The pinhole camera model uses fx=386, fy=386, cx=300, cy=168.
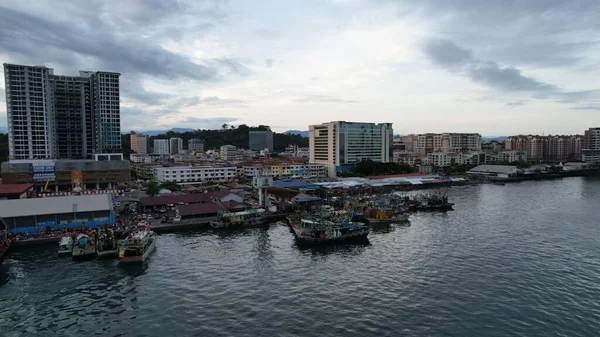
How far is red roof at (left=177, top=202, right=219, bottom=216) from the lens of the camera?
22.7 m

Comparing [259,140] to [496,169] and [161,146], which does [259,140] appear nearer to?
[161,146]

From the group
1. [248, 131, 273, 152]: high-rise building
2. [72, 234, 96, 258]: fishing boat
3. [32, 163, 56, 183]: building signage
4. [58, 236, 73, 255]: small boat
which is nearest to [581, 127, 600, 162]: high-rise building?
[248, 131, 273, 152]: high-rise building

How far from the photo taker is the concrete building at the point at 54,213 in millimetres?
18719

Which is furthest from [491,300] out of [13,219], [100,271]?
[13,219]

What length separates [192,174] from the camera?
139 ft

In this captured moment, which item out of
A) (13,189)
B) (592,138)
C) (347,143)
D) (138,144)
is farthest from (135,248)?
(592,138)

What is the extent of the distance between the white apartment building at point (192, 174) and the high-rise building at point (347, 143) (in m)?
13.5

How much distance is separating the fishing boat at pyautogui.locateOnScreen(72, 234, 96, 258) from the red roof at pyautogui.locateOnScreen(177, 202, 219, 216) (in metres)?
6.37

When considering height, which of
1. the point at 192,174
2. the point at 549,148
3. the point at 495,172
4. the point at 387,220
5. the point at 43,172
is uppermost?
the point at 549,148

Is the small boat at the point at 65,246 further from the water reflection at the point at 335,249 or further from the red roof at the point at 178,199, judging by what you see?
the water reflection at the point at 335,249

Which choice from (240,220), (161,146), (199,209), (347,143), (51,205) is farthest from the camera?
(161,146)

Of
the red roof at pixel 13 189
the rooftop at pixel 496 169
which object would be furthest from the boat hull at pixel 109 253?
the rooftop at pixel 496 169

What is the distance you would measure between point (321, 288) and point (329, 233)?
638cm

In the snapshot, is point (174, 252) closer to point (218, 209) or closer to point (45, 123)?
point (218, 209)
